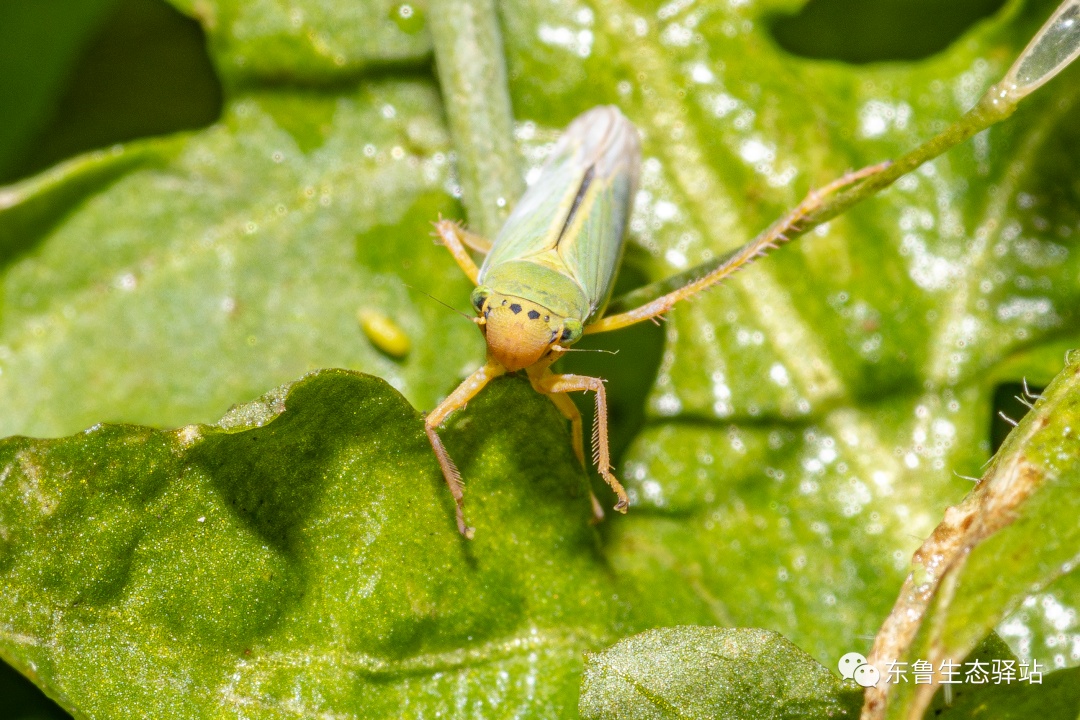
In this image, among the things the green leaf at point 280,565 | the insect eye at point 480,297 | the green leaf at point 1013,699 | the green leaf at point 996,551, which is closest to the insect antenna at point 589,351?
the insect eye at point 480,297

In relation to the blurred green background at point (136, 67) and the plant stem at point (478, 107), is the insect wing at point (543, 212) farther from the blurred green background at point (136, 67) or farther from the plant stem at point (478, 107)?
the blurred green background at point (136, 67)

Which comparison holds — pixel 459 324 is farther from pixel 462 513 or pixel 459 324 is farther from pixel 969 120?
pixel 969 120

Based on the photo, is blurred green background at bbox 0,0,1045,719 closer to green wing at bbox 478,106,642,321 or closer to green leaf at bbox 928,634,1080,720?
green wing at bbox 478,106,642,321

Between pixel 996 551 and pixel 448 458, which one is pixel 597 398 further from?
pixel 996 551

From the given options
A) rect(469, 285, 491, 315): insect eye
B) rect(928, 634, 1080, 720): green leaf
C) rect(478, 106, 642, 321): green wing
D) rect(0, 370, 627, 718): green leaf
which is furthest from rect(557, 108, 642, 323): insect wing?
rect(928, 634, 1080, 720): green leaf

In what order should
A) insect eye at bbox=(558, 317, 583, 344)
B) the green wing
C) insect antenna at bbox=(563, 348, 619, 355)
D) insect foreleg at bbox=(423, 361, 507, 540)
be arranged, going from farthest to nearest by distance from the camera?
the green wing < insect antenna at bbox=(563, 348, 619, 355) < insect eye at bbox=(558, 317, 583, 344) < insect foreleg at bbox=(423, 361, 507, 540)

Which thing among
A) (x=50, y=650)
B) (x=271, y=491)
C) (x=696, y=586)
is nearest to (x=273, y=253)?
(x=271, y=491)
